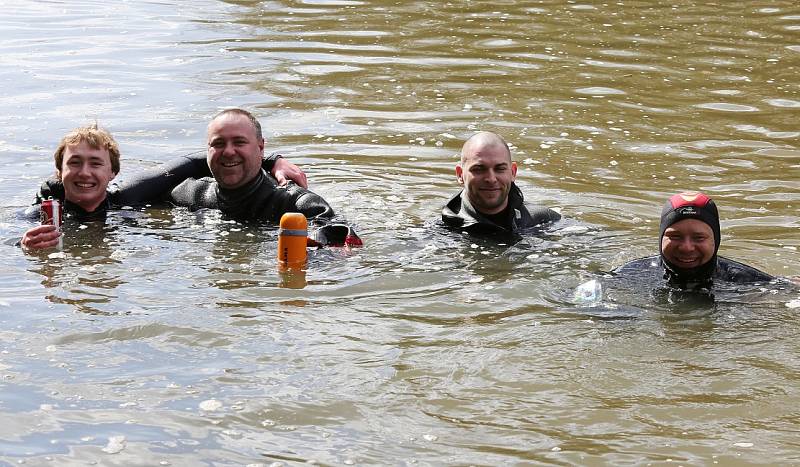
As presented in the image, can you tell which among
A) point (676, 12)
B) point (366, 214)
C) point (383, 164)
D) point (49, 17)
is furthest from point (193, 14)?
point (366, 214)

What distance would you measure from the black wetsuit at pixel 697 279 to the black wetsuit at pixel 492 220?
4.53 feet

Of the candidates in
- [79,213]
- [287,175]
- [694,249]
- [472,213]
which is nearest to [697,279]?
[694,249]

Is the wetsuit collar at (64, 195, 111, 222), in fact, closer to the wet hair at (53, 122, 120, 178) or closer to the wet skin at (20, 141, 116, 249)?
the wet skin at (20, 141, 116, 249)

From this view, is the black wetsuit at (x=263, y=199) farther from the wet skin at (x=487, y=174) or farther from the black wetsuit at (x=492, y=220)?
the wet skin at (x=487, y=174)

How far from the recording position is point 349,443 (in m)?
6.05

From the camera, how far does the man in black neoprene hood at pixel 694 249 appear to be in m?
7.93

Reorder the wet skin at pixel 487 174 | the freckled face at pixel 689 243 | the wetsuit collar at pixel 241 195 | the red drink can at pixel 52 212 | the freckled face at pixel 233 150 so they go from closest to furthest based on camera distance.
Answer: the freckled face at pixel 689 243 < the red drink can at pixel 52 212 < the wet skin at pixel 487 174 < the freckled face at pixel 233 150 < the wetsuit collar at pixel 241 195

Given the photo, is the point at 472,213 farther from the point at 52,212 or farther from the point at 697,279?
the point at 52,212

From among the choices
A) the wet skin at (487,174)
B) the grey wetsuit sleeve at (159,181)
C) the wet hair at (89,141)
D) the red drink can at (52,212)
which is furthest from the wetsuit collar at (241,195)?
the wet skin at (487,174)

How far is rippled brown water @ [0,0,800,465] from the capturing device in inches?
245

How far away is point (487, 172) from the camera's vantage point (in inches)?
370

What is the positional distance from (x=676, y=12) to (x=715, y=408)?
552 inches

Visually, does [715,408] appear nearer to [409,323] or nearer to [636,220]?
[409,323]

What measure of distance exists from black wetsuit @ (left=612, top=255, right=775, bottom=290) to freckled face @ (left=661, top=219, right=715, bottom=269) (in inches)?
6.2
